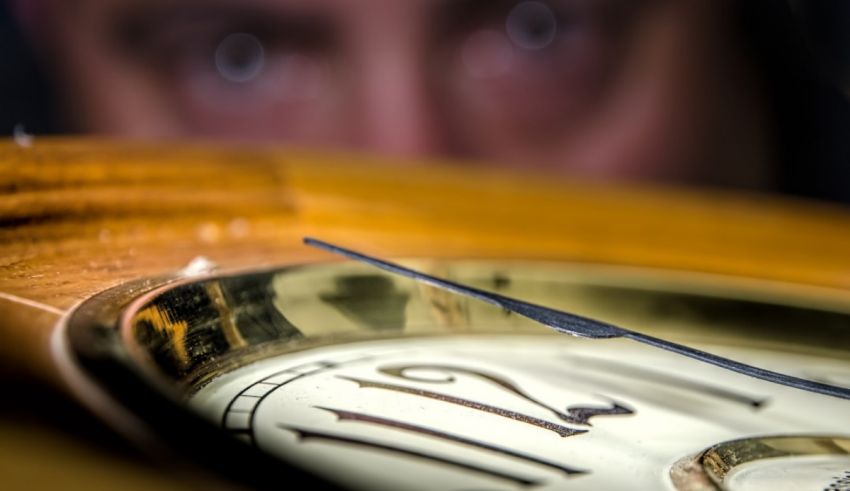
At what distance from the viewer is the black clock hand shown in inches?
11.2

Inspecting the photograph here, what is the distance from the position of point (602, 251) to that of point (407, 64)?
0.68 meters

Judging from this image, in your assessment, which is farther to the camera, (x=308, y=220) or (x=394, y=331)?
(x=308, y=220)

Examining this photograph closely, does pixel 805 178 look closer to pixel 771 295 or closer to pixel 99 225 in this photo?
pixel 771 295

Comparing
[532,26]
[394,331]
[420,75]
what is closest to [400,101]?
[420,75]

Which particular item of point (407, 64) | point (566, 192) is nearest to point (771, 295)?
point (566, 192)

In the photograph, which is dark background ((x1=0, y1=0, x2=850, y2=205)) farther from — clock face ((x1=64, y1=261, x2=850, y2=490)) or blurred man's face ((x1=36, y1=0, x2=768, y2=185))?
clock face ((x1=64, y1=261, x2=850, y2=490))

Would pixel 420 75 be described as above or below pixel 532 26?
below

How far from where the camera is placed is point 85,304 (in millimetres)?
244

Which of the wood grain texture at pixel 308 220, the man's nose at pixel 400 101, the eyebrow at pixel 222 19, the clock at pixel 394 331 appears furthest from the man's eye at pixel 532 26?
the clock at pixel 394 331

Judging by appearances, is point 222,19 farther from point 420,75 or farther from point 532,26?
point 532,26

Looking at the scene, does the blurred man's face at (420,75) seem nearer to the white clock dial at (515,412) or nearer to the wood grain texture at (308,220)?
the wood grain texture at (308,220)

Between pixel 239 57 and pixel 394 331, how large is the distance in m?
0.94

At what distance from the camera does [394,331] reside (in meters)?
0.33

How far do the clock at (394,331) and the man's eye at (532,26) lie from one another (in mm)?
685
